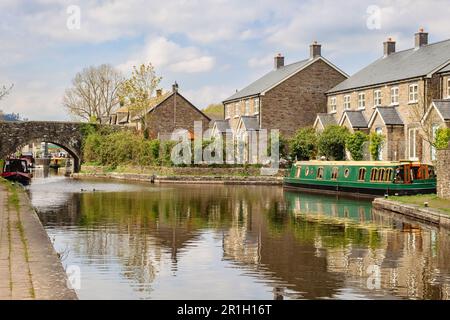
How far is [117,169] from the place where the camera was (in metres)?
58.4

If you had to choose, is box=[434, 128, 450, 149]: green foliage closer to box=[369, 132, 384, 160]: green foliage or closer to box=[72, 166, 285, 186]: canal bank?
box=[369, 132, 384, 160]: green foliage

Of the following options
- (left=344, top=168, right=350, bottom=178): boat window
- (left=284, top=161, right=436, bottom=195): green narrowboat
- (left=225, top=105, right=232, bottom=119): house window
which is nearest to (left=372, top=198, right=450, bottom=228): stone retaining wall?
(left=284, top=161, right=436, bottom=195): green narrowboat

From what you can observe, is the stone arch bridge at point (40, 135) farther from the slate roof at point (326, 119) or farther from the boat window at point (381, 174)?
the boat window at point (381, 174)

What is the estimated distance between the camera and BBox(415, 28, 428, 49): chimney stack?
156 ft

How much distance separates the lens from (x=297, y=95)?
181ft

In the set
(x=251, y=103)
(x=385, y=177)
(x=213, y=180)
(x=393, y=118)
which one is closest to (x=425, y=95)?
(x=393, y=118)

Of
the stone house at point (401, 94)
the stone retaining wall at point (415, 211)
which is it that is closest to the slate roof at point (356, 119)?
the stone house at point (401, 94)

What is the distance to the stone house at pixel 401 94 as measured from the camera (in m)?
41.4

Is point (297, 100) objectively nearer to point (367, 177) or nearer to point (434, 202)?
point (367, 177)

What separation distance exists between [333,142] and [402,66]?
6715 mm

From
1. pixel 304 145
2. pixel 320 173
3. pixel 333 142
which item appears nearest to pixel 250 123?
pixel 304 145

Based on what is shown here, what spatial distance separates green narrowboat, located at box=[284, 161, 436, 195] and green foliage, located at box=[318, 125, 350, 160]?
4.95 meters
